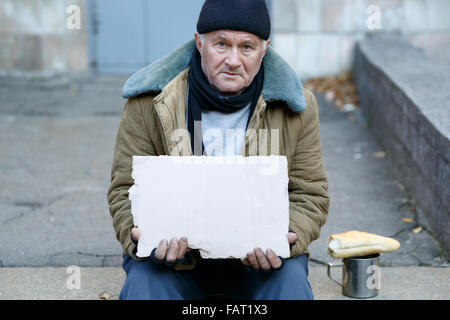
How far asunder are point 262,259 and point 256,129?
0.59m

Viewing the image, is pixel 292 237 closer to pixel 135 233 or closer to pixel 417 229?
pixel 135 233

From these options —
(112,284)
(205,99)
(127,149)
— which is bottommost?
(112,284)

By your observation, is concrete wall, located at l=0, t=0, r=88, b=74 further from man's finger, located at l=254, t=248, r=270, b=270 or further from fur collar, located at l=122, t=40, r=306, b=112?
man's finger, located at l=254, t=248, r=270, b=270

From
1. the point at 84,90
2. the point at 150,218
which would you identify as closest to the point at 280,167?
the point at 150,218

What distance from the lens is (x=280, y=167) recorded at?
2375mm

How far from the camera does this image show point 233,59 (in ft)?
8.63

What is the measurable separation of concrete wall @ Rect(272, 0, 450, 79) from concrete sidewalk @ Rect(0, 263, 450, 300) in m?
5.74

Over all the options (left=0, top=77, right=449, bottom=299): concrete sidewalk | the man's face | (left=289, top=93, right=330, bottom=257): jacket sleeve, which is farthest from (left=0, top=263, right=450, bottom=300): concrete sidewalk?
the man's face

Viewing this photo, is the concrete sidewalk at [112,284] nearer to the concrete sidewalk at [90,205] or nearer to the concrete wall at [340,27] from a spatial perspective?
the concrete sidewalk at [90,205]

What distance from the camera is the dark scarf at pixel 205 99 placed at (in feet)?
8.80

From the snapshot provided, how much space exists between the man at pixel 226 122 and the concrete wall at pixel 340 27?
6.31 m

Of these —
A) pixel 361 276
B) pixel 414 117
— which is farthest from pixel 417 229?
pixel 361 276

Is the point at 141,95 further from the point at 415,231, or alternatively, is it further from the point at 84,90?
the point at 84,90
